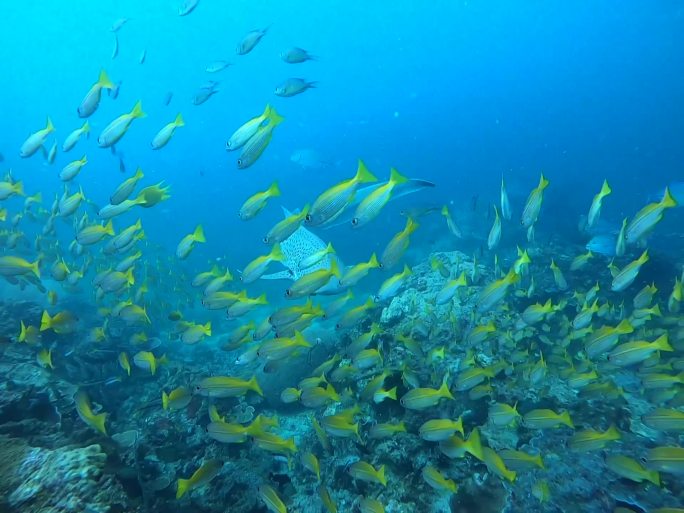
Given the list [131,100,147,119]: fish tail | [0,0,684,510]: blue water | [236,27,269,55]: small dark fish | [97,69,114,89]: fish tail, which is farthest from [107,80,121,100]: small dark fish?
[0,0,684,510]: blue water

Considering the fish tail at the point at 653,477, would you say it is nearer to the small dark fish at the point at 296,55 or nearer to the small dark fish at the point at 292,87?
the small dark fish at the point at 292,87

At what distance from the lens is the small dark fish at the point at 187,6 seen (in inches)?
320

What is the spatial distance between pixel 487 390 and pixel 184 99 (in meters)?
141

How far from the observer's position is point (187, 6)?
8.26m

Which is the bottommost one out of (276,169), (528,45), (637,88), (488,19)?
(637,88)

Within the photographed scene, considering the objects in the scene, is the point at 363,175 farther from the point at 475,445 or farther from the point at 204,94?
the point at 204,94

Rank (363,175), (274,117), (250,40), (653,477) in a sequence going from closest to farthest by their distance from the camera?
(653,477), (363,175), (274,117), (250,40)

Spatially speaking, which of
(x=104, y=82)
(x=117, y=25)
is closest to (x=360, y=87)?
(x=117, y=25)

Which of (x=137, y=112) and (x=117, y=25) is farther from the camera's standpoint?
(x=117, y=25)

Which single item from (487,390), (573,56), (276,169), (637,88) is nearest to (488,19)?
(573,56)

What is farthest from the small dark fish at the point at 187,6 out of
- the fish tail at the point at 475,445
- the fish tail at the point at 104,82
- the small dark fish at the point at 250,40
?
the fish tail at the point at 475,445

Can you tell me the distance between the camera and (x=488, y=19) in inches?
4085

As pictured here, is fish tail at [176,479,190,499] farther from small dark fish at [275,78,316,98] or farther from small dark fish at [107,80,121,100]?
small dark fish at [107,80,121,100]

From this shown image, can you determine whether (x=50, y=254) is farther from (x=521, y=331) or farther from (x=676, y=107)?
(x=676, y=107)
